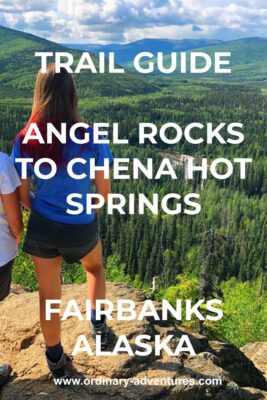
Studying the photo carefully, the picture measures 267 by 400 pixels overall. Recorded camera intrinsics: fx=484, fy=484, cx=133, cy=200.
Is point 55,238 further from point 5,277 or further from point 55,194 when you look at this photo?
point 5,277

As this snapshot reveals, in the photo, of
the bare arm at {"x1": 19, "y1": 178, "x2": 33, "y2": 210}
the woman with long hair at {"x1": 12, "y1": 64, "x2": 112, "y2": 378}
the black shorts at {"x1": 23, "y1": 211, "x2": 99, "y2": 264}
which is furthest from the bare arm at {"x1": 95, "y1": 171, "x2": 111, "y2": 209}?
the bare arm at {"x1": 19, "y1": 178, "x2": 33, "y2": 210}

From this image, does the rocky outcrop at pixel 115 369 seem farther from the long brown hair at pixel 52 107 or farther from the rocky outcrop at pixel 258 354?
the rocky outcrop at pixel 258 354

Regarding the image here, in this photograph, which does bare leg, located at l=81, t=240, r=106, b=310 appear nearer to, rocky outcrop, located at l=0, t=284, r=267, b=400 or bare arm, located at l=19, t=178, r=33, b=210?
rocky outcrop, located at l=0, t=284, r=267, b=400

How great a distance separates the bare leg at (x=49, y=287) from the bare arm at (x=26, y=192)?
2.27 feet

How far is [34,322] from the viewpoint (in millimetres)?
7918

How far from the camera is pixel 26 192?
18.1 ft

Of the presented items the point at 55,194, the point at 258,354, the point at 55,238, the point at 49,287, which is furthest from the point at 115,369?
the point at 258,354

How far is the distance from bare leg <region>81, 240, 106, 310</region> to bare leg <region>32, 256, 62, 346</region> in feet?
1.40

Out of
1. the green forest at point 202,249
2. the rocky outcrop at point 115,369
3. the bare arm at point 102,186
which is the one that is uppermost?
the bare arm at point 102,186

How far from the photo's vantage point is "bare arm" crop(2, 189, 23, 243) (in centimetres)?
539

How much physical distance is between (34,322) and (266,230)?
95.9m

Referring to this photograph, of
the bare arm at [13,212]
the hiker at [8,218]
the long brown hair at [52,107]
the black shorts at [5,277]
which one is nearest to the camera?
the long brown hair at [52,107]

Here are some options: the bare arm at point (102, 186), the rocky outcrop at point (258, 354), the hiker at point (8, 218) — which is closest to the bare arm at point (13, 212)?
the hiker at point (8, 218)

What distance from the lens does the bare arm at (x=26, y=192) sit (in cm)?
550
